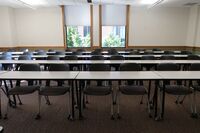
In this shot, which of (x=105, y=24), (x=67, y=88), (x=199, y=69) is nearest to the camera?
(x=67, y=88)

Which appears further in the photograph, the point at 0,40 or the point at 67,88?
the point at 0,40

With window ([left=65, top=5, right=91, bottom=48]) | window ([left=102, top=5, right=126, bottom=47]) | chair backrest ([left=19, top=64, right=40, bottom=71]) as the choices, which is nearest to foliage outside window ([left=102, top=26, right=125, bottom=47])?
window ([left=102, top=5, right=126, bottom=47])

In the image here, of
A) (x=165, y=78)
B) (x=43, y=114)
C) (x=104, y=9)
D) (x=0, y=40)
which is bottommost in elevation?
(x=43, y=114)

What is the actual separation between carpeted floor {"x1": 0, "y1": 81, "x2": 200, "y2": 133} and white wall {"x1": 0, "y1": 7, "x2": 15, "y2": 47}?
5.61 meters

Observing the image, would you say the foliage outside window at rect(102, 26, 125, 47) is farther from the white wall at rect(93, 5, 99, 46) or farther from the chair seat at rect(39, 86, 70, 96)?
the chair seat at rect(39, 86, 70, 96)

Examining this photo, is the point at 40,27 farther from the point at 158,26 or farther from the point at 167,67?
the point at 167,67

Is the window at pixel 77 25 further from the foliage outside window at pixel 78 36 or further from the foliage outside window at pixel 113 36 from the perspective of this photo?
the foliage outside window at pixel 113 36

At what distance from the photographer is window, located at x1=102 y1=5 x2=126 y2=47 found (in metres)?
8.50

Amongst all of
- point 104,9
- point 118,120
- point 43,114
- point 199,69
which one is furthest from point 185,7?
point 43,114

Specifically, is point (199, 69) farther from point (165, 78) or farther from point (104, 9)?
point (104, 9)

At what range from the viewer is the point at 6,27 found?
27.5 feet

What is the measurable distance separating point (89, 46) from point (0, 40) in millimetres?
4474

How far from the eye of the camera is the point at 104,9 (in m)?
8.48

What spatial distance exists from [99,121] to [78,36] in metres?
6.44
